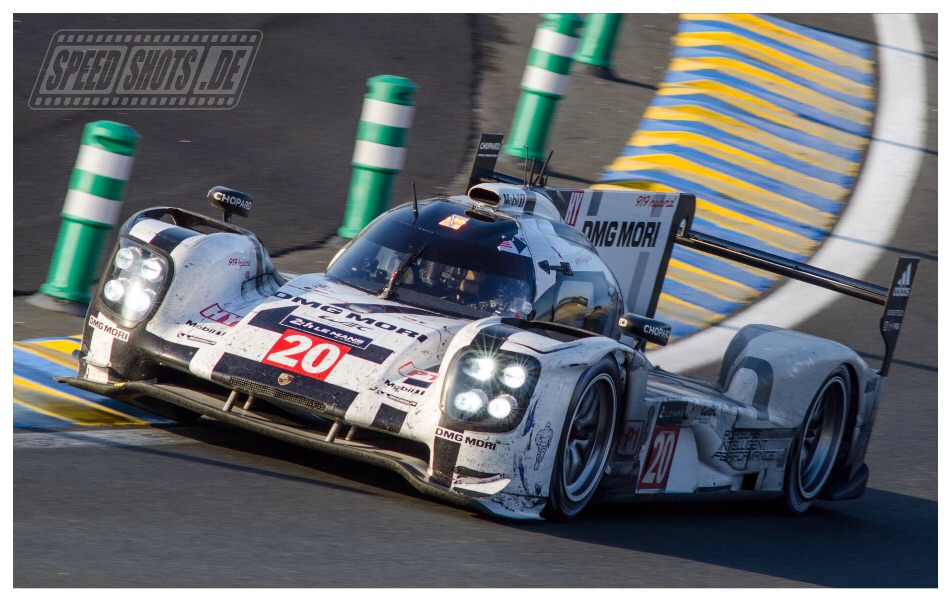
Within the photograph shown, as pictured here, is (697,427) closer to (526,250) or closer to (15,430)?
(526,250)

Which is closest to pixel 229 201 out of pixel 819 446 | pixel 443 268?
pixel 443 268

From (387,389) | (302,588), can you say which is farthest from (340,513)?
(302,588)

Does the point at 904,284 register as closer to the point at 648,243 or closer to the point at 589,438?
the point at 648,243

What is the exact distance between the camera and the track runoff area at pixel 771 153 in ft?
35.1

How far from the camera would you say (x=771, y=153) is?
1348 cm

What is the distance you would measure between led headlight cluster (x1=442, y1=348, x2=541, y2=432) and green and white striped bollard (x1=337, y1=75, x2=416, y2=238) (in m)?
4.72

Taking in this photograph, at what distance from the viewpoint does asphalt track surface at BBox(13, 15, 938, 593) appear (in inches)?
180

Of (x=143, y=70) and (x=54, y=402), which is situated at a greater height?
(x=143, y=70)

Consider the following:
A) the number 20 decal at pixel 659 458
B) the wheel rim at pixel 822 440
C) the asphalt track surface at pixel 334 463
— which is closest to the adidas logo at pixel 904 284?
the wheel rim at pixel 822 440

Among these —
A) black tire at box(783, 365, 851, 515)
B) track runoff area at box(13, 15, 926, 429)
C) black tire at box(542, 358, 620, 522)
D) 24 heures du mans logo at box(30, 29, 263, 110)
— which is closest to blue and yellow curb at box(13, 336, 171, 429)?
black tire at box(542, 358, 620, 522)

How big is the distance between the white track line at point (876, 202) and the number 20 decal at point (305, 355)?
12.8 feet

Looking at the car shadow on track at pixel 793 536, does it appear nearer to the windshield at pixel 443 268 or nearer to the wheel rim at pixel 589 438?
the wheel rim at pixel 589 438

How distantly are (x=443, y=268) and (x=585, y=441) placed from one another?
1274 millimetres

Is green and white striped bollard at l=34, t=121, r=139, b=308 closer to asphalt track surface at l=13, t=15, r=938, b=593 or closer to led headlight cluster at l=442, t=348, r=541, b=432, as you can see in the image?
asphalt track surface at l=13, t=15, r=938, b=593
